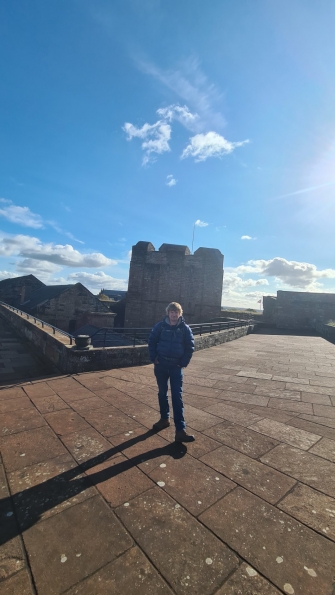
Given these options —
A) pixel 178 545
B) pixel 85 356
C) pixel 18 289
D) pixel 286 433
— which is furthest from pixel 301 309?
pixel 18 289

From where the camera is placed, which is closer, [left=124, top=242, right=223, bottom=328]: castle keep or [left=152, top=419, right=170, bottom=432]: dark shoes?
[left=152, top=419, right=170, bottom=432]: dark shoes

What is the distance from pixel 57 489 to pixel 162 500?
89 cm

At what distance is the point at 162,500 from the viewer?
7.20 feet

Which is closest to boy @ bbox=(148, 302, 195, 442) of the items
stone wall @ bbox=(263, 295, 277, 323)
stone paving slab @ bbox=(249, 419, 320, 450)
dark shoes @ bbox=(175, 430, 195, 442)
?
dark shoes @ bbox=(175, 430, 195, 442)

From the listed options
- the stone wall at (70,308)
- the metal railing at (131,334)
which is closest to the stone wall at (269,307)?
the metal railing at (131,334)

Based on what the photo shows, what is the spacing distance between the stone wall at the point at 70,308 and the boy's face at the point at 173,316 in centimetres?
2212

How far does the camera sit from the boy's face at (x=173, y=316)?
11.2 ft

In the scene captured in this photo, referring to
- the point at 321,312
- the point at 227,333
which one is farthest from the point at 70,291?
the point at 321,312

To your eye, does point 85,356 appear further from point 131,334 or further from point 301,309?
point 301,309

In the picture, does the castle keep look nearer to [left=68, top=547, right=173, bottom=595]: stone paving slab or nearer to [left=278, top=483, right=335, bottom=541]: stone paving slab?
[left=278, top=483, right=335, bottom=541]: stone paving slab

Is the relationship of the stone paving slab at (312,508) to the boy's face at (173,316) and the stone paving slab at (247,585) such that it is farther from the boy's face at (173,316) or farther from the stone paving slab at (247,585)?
the boy's face at (173,316)

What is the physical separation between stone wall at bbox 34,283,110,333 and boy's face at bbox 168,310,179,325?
2212 centimetres

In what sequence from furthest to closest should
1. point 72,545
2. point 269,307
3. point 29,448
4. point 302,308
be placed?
point 269,307
point 302,308
point 29,448
point 72,545

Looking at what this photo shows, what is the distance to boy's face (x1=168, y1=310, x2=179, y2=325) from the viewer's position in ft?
11.2
